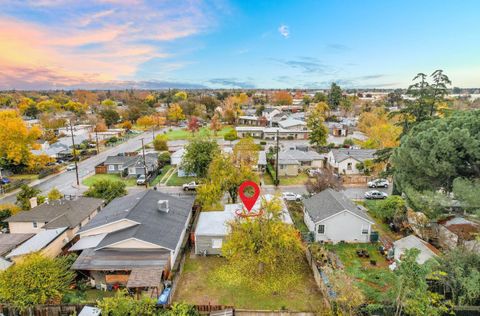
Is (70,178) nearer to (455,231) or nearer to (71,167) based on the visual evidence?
(71,167)

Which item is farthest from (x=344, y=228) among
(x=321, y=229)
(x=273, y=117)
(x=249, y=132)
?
(x=273, y=117)

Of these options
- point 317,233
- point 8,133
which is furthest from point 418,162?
point 8,133

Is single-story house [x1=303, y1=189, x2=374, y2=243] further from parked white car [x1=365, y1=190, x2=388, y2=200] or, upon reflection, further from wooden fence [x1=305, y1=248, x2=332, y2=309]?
parked white car [x1=365, y1=190, x2=388, y2=200]

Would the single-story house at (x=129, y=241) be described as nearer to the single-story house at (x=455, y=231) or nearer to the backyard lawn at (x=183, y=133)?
the single-story house at (x=455, y=231)

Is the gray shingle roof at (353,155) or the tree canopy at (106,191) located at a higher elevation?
the gray shingle roof at (353,155)

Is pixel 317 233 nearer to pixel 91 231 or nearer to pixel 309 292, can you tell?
pixel 309 292

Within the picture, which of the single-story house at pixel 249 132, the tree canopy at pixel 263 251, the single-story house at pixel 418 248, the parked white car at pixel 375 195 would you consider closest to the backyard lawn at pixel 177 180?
the tree canopy at pixel 263 251
